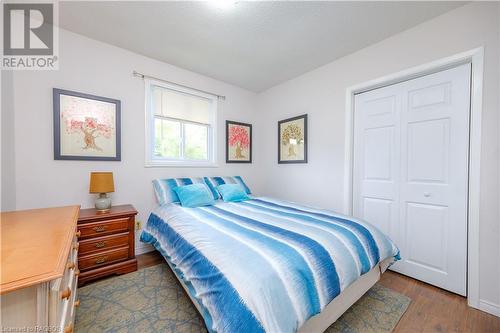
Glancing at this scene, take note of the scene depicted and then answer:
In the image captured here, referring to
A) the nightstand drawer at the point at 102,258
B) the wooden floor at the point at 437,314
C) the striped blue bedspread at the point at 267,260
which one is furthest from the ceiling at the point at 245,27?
the wooden floor at the point at 437,314

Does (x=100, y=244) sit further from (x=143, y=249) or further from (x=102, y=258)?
(x=143, y=249)

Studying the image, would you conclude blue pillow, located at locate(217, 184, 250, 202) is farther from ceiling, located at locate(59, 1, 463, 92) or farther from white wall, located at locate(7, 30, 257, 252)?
ceiling, located at locate(59, 1, 463, 92)

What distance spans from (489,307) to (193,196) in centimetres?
288

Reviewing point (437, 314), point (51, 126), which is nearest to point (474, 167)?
point (437, 314)

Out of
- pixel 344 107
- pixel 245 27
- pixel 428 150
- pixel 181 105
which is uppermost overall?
pixel 245 27

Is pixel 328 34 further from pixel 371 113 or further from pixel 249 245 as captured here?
pixel 249 245

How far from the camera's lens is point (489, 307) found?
5.29ft

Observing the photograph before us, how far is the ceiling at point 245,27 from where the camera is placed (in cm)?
183

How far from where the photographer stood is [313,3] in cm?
179

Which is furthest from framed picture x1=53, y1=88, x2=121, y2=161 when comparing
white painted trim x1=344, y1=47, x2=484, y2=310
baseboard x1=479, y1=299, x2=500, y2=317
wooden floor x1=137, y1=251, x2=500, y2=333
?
baseboard x1=479, y1=299, x2=500, y2=317

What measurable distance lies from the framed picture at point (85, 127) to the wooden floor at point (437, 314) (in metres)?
3.25

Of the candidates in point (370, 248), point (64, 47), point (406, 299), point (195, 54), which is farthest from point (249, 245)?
point (64, 47)

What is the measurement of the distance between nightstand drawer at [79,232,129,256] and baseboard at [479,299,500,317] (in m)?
3.32

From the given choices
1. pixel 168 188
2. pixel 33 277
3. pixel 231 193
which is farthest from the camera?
pixel 231 193
